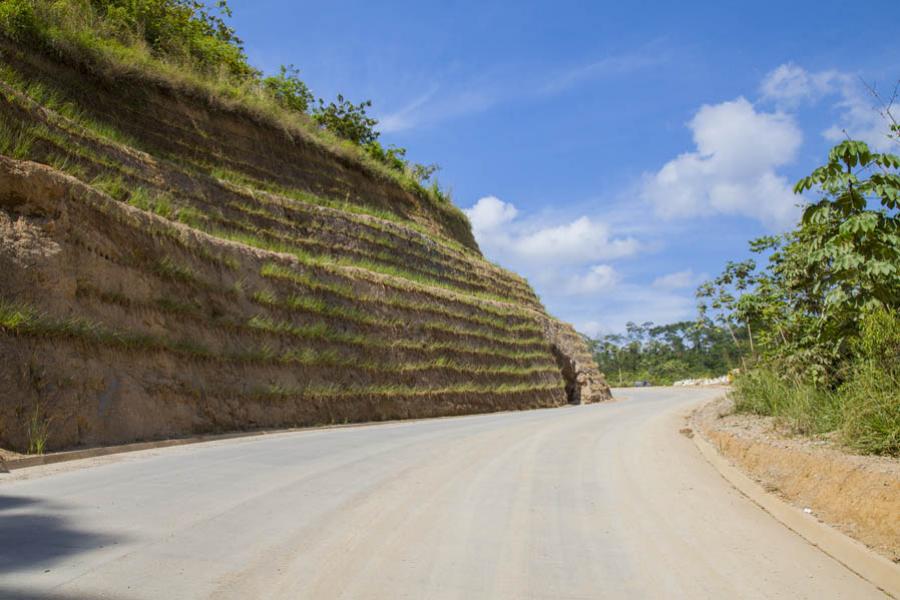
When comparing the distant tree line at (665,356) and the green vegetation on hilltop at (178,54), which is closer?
the green vegetation on hilltop at (178,54)

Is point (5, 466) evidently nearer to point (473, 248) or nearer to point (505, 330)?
point (505, 330)

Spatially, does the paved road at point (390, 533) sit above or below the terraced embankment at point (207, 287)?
below

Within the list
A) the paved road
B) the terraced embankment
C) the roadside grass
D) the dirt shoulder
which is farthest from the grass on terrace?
the roadside grass

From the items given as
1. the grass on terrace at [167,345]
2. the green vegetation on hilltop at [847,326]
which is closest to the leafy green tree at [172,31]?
the grass on terrace at [167,345]

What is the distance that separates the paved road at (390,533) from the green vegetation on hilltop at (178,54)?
16454mm

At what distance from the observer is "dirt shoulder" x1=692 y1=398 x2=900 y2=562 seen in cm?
574

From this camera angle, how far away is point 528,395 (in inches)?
1182

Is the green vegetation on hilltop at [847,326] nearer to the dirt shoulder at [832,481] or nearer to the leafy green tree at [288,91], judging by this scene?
the dirt shoulder at [832,481]

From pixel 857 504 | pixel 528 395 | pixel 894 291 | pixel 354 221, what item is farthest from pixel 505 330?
pixel 857 504

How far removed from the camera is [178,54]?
26.8 meters

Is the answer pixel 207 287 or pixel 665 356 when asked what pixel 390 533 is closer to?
pixel 207 287

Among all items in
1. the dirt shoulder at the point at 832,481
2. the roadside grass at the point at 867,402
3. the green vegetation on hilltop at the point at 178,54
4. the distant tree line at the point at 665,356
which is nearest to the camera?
the dirt shoulder at the point at 832,481

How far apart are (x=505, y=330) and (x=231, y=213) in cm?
1405

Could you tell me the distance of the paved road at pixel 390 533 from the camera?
433 cm
